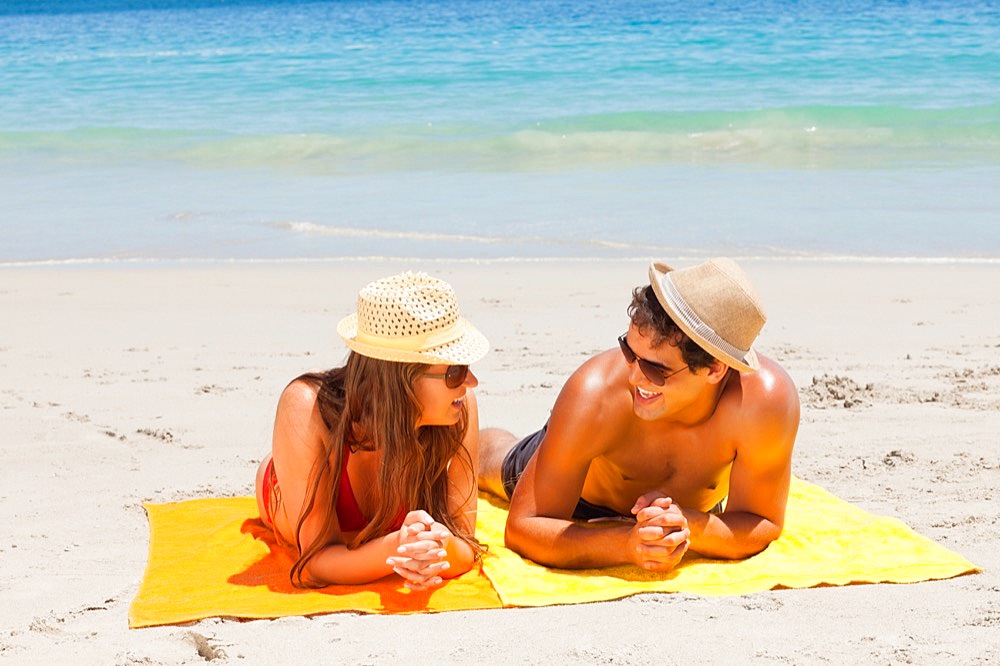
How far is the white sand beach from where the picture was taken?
3238 millimetres

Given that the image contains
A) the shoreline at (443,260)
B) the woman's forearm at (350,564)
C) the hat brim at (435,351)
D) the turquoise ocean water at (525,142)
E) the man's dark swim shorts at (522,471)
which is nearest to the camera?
the hat brim at (435,351)

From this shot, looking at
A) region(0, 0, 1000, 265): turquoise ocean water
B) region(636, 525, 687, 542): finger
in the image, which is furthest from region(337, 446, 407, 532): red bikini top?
region(0, 0, 1000, 265): turquoise ocean water

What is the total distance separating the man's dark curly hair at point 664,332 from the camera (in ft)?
11.3

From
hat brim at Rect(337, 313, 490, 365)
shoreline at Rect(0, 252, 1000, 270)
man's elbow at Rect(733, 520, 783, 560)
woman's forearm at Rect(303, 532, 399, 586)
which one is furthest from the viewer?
shoreline at Rect(0, 252, 1000, 270)

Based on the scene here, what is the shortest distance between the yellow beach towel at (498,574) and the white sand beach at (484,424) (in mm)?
70

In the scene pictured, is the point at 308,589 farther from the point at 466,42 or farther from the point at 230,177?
the point at 466,42

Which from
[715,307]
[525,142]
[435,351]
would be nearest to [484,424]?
[435,351]

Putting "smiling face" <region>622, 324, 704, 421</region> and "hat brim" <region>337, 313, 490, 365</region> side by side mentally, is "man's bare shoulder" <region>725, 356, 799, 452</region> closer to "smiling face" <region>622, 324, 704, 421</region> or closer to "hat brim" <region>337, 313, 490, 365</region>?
"smiling face" <region>622, 324, 704, 421</region>

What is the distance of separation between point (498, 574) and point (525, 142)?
11.2 m

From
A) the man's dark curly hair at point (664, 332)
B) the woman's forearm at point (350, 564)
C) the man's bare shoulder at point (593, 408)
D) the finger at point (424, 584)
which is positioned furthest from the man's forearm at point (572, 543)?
the man's dark curly hair at point (664, 332)

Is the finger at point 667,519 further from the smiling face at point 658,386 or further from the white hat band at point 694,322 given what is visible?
the white hat band at point 694,322

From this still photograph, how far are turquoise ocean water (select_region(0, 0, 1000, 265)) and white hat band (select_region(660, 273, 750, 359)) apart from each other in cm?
542

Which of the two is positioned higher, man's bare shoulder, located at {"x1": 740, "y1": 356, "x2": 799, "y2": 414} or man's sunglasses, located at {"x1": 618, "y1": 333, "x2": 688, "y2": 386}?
man's sunglasses, located at {"x1": 618, "y1": 333, "x2": 688, "y2": 386}

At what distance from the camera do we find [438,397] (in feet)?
11.5
